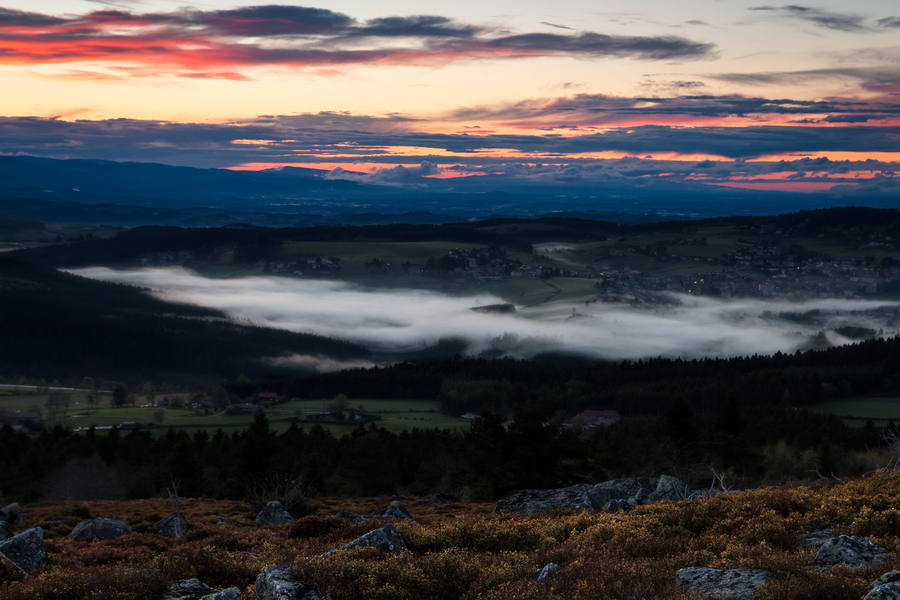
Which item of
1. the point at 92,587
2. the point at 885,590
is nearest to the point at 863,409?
the point at 885,590

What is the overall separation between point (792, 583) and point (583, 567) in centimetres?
365

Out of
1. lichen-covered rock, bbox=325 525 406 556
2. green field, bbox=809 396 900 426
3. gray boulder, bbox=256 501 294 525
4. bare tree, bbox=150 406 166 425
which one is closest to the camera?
lichen-covered rock, bbox=325 525 406 556

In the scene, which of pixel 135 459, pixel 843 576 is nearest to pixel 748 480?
pixel 843 576

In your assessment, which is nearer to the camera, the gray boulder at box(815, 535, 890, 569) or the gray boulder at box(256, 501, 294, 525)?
the gray boulder at box(815, 535, 890, 569)

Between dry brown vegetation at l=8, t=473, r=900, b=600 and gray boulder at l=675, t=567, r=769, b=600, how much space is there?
0.97 feet

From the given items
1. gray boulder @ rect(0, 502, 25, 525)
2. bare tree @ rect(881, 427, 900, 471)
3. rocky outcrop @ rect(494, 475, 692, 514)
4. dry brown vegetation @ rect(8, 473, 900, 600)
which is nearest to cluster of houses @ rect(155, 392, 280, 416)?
gray boulder @ rect(0, 502, 25, 525)

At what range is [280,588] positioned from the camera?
11680 mm

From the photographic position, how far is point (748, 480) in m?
52.5

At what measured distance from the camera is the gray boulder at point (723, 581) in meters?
10.7

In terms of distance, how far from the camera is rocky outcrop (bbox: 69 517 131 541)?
25.4 m

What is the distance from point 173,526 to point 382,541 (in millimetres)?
16670

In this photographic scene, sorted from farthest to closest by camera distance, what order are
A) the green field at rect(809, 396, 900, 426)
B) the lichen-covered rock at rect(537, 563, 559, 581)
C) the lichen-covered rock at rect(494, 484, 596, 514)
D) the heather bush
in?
the green field at rect(809, 396, 900, 426), the lichen-covered rock at rect(494, 484, 596, 514), the heather bush, the lichen-covered rock at rect(537, 563, 559, 581)

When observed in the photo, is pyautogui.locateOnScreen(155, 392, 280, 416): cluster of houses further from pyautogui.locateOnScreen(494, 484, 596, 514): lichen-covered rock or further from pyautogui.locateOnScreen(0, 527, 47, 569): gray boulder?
pyautogui.locateOnScreen(0, 527, 47, 569): gray boulder

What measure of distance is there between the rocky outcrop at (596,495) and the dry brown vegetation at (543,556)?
674cm
